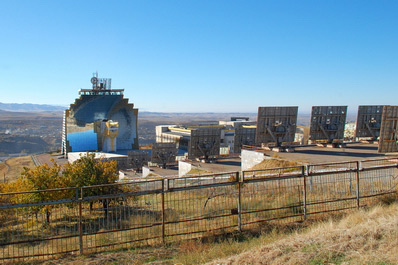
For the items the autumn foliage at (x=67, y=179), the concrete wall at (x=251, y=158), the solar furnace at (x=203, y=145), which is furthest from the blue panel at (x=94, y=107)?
the autumn foliage at (x=67, y=179)

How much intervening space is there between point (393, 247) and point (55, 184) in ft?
42.0

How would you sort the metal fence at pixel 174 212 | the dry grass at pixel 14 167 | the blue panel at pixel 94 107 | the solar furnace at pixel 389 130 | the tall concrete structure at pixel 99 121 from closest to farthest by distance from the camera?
the metal fence at pixel 174 212 → the solar furnace at pixel 389 130 → the dry grass at pixel 14 167 → the tall concrete structure at pixel 99 121 → the blue panel at pixel 94 107

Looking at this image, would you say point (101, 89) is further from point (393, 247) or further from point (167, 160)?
point (393, 247)

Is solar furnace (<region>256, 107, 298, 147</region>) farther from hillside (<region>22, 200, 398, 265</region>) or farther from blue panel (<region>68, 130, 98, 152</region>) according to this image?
blue panel (<region>68, 130, 98, 152</region>)

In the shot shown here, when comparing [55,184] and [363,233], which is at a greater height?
[363,233]

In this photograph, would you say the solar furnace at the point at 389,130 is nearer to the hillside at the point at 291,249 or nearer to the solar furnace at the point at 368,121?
the solar furnace at the point at 368,121

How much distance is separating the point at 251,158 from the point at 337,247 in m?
16.9

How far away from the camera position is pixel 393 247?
6629mm

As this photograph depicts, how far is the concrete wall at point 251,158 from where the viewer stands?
22.8 metres

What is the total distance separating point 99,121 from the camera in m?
65.8

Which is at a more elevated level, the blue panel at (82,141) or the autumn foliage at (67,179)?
the autumn foliage at (67,179)

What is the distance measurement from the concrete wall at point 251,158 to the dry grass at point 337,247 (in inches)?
575

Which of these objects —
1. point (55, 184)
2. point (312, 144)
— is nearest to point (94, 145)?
point (312, 144)

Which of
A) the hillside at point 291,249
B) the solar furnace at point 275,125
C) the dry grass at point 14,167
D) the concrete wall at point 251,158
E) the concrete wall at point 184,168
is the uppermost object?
the solar furnace at point 275,125
